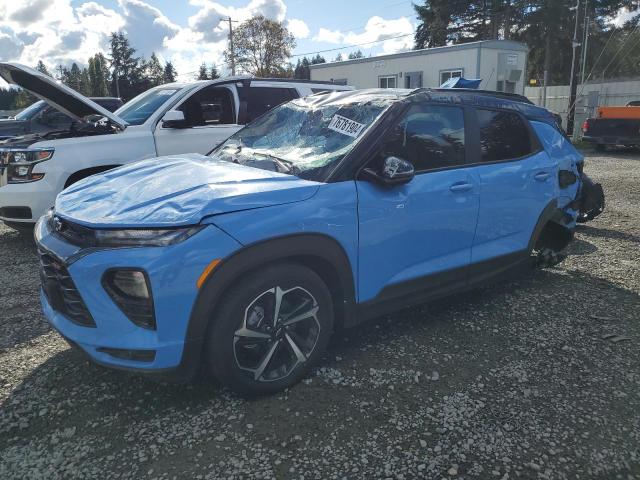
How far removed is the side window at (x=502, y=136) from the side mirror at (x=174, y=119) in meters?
3.63

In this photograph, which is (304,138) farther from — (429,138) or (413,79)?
(413,79)

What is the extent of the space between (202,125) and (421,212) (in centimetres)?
422

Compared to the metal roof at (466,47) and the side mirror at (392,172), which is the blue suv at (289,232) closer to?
the side mirror at (392,172)

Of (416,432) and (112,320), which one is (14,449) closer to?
(112,320)

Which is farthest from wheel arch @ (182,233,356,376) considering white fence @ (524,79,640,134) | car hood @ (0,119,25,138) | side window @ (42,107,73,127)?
white fence @ (524,79,640,134)

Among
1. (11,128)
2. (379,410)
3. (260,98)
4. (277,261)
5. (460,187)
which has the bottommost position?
(379,410)

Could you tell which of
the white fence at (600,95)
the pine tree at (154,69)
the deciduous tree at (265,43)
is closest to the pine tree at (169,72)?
the pine tree at (154,69)

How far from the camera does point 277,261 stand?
8.89 ft

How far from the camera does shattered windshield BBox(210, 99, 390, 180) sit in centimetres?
312

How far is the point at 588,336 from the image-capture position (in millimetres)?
3670

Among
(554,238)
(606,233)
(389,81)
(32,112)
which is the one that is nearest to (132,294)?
(554,238)

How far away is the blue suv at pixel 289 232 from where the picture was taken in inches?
95.3

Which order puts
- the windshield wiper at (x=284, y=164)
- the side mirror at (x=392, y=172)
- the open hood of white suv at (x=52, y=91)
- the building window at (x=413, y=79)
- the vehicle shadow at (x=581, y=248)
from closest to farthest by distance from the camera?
the side mirror at (x=392, y=172), the windshield wiper at (x=284, y=164), the open hood of white suv at (x=52, y=91), the vehicle shadow at (x=581, y=248), the building window at (x=413, y=79)

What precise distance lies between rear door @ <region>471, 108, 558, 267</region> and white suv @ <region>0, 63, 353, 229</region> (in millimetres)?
3722
